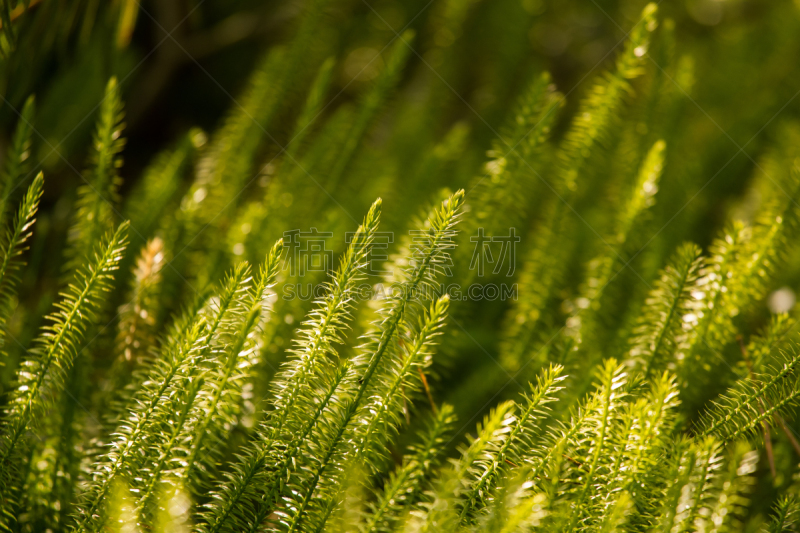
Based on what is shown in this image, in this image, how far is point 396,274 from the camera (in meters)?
0.36

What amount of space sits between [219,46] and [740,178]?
0.58m

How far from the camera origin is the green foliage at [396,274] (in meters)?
0.29

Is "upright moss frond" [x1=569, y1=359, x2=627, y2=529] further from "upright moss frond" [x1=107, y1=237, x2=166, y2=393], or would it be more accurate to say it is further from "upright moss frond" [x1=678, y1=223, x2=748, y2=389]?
"upright moss frond" [x1=107, y1=237, x2=166, y2=393]

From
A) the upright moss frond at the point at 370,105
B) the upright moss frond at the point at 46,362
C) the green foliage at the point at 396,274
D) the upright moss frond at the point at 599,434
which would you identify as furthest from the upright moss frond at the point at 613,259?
the upright moss frond at the point at 46,362

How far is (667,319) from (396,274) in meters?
0.19

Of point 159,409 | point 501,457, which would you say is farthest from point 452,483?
point 159,409

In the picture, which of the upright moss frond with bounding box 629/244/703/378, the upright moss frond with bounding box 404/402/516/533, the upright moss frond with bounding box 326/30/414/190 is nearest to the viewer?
the upright moss frond with bounding box 404/402/516/533

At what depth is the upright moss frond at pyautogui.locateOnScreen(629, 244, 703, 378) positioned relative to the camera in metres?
0.36

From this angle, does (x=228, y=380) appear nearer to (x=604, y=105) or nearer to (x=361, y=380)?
(x=361, y=380)

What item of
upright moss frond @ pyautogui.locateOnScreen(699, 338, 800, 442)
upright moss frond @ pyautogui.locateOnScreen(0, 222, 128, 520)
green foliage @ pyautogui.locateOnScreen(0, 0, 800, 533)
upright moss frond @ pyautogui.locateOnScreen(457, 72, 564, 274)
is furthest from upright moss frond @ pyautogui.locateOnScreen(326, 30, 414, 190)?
upright moss frond @ pyautogui.locateOnScreen(699, 338, 800, 442)

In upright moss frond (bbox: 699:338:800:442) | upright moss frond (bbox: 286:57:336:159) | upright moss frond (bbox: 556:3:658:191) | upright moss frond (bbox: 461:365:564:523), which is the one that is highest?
upright moss frond (bbox: 556:3:658:191)

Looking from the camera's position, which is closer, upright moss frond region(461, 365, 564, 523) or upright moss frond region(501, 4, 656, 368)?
upright moss frond region(461, 365, 564, 523)

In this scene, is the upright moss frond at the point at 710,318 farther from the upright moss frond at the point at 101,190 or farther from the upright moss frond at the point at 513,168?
the upright moss frond at the point at 101,190

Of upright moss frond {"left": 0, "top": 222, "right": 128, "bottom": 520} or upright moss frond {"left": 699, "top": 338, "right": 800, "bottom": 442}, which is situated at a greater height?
upright moss frond {"left": 699, "top": 338, "right": 800, "bottom": 442}
